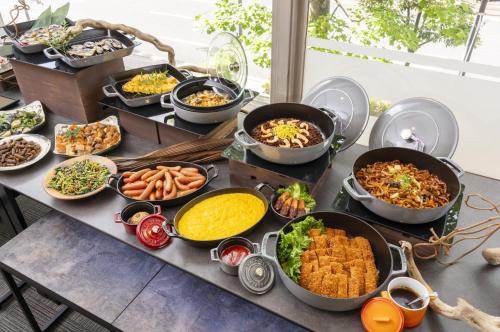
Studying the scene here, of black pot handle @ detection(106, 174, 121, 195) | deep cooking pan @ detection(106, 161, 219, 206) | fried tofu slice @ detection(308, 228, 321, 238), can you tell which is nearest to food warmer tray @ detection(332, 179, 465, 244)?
fried tofu slice @ detection(308, 228, 321, 238)

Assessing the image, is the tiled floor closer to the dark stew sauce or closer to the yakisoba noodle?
the dark stew sauce

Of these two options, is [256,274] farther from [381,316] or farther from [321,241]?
[381,316]

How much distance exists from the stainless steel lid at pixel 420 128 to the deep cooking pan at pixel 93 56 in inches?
68.2

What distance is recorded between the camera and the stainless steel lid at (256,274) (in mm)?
1435

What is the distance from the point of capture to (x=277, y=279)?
58.8 inches

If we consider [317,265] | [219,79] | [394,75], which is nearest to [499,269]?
[317,265]

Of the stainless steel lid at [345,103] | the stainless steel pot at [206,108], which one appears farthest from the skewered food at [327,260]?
the stainless steel pot at [206,108]

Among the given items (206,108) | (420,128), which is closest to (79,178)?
(206,108)

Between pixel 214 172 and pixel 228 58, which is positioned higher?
pixel 228 58

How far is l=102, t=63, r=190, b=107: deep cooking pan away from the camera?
228cm

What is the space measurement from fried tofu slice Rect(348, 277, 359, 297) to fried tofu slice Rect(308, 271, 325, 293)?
10cm

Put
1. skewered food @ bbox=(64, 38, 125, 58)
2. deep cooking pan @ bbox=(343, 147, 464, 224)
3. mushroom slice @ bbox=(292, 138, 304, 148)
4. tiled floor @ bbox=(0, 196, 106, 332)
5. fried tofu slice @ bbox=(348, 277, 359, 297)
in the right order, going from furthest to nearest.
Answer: skewered food @ bbox=(64, 38, 125, 58)
tiled floor @ bbox=(0, 196, 106, 332)
mushroom slice @ bbox=(292, 138, 304, 148)
deep cooking pan @ bbox=(343, 147, 464, 224)
fried tofu slice @ bbox=(348, 277, 359, 297)

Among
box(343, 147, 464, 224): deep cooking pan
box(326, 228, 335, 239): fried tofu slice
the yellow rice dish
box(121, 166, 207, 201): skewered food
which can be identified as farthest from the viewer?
box(121, 166, 207, 201): skewered food

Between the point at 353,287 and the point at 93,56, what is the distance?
6.75ft
